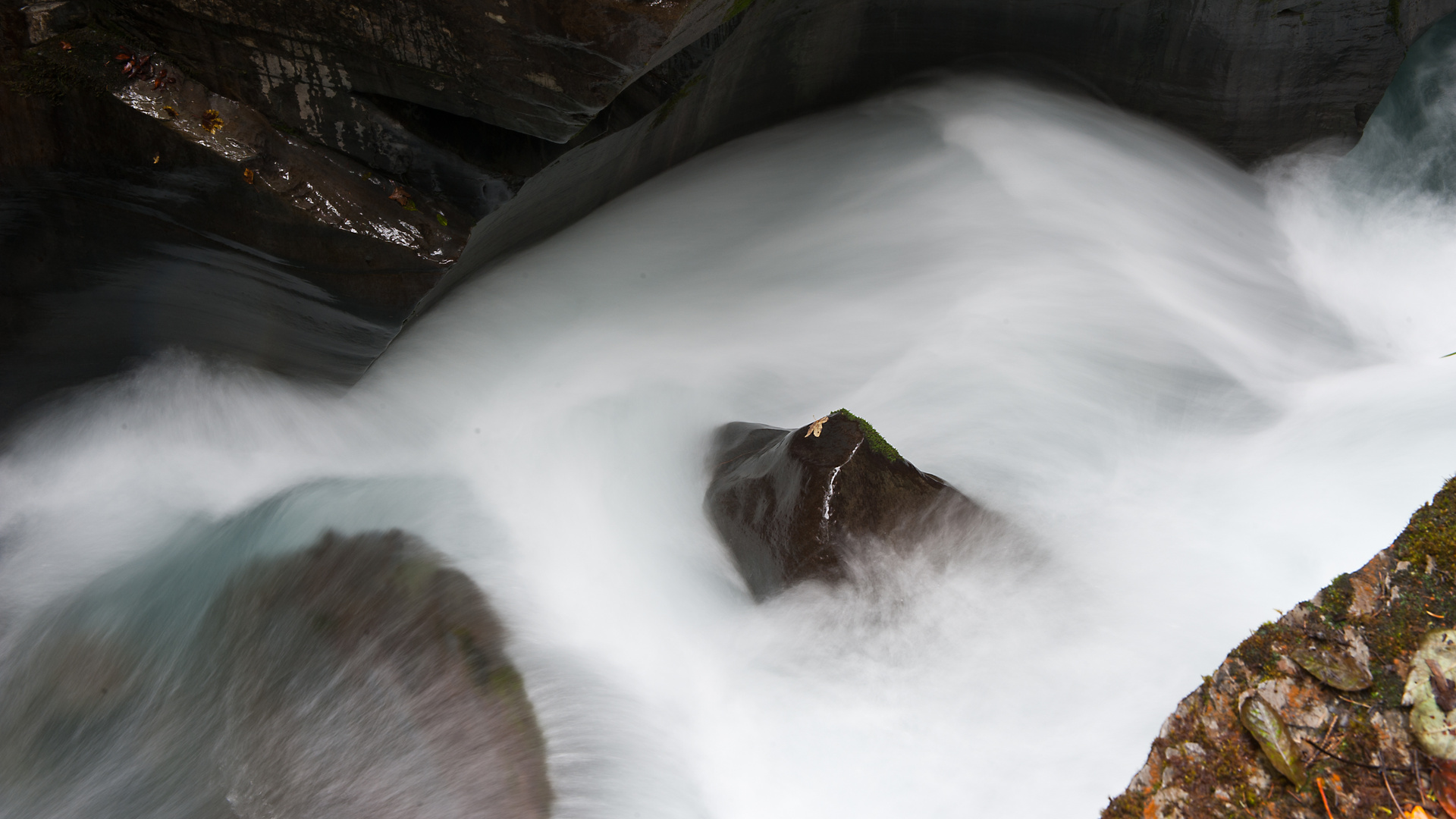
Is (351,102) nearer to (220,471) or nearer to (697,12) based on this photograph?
(697,12)

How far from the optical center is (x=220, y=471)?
4398 mm

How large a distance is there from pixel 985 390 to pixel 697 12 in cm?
224

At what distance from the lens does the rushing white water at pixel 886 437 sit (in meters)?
3.53

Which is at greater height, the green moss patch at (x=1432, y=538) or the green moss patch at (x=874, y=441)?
the green moss patch at (x=1432, y=538)

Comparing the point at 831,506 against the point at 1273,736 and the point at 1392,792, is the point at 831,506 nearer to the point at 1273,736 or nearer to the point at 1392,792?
the point at 1273,736

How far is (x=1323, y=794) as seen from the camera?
253cm

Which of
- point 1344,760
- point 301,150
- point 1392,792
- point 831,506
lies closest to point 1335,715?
point 1344,760

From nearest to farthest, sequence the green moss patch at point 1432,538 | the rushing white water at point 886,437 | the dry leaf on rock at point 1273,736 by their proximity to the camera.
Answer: the dry leaf on rock at point 1273,736, the green moss patch at point 1432,538, the rushing white water at point 886,437

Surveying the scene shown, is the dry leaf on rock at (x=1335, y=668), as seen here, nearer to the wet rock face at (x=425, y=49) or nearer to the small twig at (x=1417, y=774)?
the small twig at (x=1417, y=774)

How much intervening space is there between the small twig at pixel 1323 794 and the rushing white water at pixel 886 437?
794mm

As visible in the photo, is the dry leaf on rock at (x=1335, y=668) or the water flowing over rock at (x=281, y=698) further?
the water flowing over rock at (x=281, y=698)

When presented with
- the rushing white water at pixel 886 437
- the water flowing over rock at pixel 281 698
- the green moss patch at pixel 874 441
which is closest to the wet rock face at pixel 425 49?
→ the rushing white water at pixel 886 437

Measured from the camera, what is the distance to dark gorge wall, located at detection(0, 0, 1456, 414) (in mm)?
3543

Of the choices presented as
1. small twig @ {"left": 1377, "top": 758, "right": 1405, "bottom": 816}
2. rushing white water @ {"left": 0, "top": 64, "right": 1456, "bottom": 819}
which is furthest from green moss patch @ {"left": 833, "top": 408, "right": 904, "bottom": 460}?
small twig @ {"left": 1377, "top": 758, "right": 1405, "bottom": 816}
